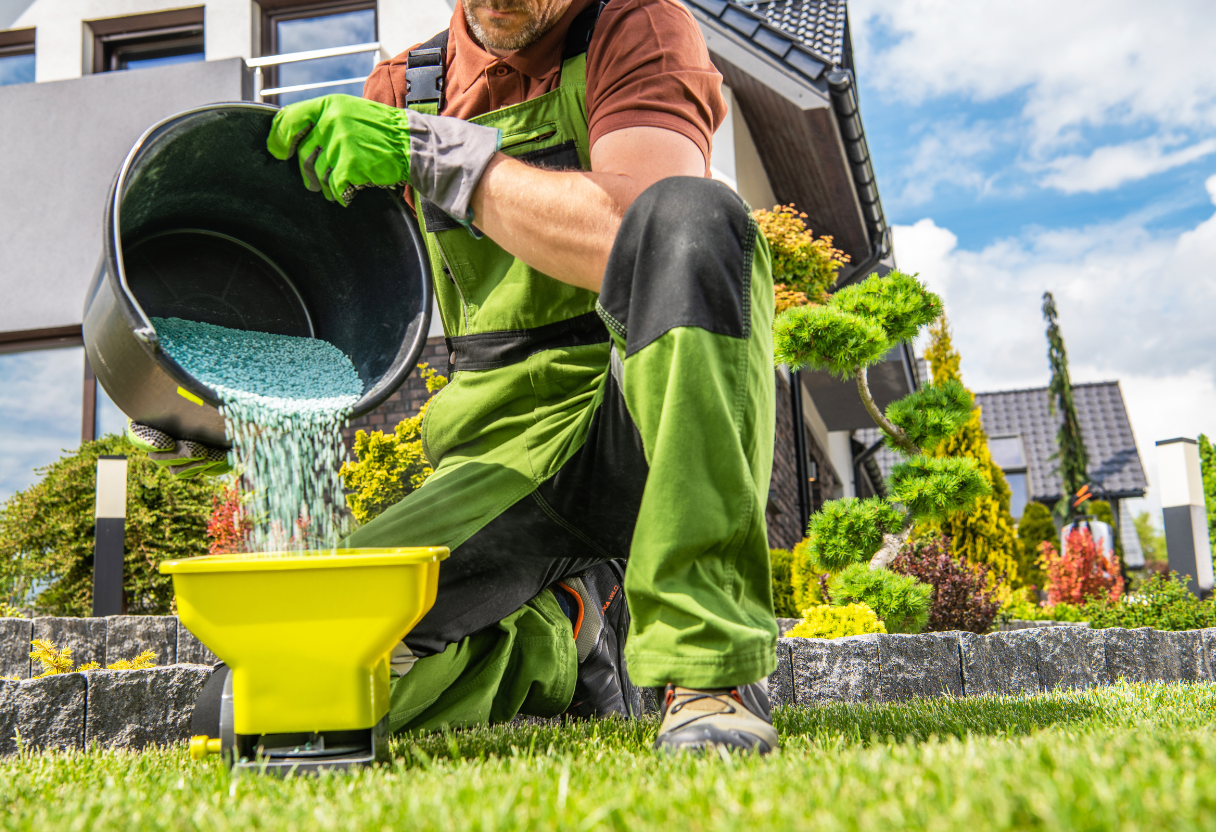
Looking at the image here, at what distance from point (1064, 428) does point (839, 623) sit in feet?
72.0

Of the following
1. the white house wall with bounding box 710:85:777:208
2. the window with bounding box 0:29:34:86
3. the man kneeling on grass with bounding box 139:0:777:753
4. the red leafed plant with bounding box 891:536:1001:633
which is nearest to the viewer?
the man kneeling on grass with bounding box 139:0:777:753

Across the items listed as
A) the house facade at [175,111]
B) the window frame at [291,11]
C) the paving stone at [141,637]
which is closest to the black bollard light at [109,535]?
the paving stone at [141,637]

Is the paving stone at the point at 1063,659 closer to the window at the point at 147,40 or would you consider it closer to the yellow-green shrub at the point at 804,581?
the yellow-green shrub at the point at 804,581

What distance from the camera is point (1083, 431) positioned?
27156mm

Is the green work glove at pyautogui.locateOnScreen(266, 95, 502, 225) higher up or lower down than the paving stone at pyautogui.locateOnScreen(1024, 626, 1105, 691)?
higher up

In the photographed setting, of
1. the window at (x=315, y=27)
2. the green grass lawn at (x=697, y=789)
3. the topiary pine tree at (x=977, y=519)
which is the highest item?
the window at (x=315, y=27)

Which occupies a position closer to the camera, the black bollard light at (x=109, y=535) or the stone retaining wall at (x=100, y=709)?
the stone retaining wall at (x=100, y=709)

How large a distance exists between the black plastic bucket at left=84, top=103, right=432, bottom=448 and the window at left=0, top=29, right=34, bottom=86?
868cm

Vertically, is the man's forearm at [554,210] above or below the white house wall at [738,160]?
below

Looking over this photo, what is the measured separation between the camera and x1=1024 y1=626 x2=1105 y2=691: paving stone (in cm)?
377

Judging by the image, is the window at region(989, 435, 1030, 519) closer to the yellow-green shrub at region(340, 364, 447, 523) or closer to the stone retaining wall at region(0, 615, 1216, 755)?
the yellow-green shrub at region(340, 364, 447, 523)

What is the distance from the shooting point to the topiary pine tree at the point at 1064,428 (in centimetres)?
2242

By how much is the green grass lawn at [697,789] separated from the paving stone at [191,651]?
2.38 metres

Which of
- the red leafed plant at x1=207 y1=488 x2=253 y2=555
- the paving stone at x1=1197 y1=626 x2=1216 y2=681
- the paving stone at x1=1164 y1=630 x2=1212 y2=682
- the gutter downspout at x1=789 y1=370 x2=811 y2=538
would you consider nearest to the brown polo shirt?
the paving stone at x1=1164 y1=630 x2=1212 y2=682
